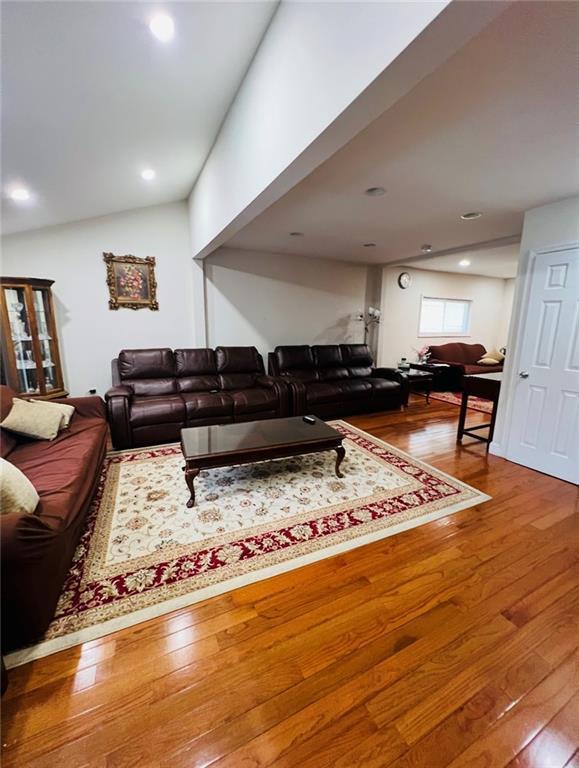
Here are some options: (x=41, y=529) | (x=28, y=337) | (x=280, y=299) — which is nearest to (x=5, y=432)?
(x=41, y=529)

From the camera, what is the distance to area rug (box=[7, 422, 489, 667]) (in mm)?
1546

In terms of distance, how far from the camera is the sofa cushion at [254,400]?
12.0ft

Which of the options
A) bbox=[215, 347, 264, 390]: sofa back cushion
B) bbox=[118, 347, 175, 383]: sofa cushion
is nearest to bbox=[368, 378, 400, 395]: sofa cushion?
bbox=[215, 347, 264, 390]: sofa back cushion

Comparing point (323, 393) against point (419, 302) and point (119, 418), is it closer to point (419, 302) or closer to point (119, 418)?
point (119, 418)

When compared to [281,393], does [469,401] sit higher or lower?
lower

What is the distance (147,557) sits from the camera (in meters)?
1.80

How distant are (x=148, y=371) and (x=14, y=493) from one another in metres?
2.67

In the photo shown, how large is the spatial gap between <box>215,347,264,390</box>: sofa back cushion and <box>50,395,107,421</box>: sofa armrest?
146cm

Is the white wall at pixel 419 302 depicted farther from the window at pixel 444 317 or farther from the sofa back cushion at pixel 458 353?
the sofa back cushion at pixel 458 353

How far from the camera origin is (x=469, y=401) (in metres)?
5.12

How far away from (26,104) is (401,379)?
456 centimetres

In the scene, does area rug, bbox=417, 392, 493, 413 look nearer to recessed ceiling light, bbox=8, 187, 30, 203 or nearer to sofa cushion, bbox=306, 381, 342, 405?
Result: sofa cushion, bbox=306, 381, 342, 405

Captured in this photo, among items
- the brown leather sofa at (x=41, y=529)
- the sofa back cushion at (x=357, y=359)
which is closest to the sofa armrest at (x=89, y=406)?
the brown leather sofa at (x=41, y=529)

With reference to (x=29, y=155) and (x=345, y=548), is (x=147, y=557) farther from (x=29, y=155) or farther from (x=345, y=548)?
(x=29, y=155)
